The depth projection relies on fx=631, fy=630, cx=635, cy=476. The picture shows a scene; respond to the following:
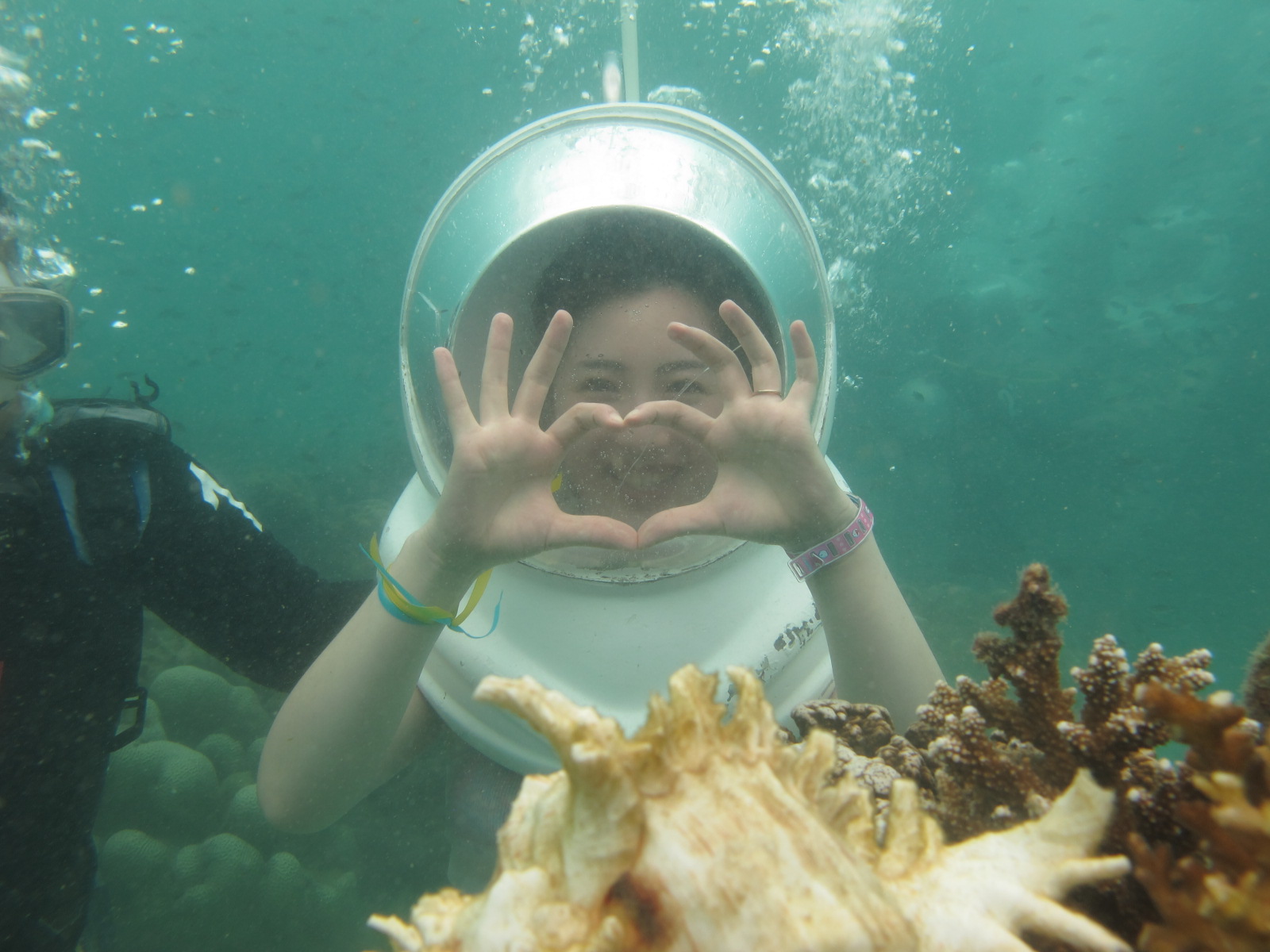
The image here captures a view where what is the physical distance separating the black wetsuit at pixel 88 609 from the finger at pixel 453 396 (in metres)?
1.66

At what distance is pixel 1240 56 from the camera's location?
19.7 metres

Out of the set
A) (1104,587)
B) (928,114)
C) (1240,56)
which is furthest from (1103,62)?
(1104,587)

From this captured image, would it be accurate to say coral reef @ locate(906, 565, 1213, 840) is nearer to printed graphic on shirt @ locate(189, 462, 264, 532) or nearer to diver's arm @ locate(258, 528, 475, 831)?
diver's arm @ locate(258, 528, 475, 831)

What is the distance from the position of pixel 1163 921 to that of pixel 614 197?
6.91 ft

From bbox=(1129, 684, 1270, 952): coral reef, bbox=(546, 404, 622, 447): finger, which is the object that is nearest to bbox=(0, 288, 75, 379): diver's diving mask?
bbox=(546, 404, 622, 447): finger

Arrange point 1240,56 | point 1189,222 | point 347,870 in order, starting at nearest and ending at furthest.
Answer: point 347,870
point 1240,56
point 1189,222

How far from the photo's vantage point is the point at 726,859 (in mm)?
490

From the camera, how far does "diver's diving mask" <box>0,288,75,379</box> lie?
2611mm

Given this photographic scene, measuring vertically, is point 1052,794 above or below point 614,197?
below

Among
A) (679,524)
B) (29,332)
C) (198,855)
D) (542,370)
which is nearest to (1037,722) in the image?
(679,524)

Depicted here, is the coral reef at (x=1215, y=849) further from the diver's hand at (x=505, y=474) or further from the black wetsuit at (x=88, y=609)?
the black wetsuit at (x=88, y=609)

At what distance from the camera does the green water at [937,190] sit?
1878 centimetres

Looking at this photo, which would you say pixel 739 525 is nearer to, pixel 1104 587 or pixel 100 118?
pixel 1104 587

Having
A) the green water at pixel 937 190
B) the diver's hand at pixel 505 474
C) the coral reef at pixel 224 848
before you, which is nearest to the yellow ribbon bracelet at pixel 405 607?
the diver's hand at pixel 505 474
